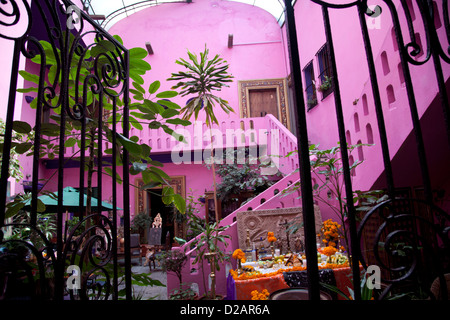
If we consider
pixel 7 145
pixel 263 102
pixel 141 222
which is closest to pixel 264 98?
pixel 263 102

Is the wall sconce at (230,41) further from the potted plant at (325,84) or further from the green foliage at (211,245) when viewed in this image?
the green foliage at (211,245)

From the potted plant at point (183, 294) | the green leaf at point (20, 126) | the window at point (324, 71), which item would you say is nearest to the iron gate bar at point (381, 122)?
the green leaf at point (20, 126)

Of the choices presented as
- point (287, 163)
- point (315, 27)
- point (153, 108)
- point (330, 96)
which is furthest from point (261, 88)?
point (153, 108)

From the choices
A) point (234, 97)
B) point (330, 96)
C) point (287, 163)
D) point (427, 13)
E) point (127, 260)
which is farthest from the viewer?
point (234, 97)

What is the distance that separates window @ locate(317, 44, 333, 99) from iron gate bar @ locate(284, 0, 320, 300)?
5628 mm

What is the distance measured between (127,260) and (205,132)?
665 cm

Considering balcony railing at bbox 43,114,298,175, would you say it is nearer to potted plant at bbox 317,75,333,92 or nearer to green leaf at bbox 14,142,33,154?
potted plant at bbox 317,75,333,92

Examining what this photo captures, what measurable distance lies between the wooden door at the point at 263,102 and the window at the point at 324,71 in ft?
7.92

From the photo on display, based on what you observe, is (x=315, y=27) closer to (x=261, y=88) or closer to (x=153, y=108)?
(x=261, y=88)

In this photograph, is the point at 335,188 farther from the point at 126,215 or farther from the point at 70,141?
the point at 70,141

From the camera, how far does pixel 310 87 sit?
735 cm

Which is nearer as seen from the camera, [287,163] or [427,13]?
[427,13]

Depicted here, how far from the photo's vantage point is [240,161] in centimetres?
741

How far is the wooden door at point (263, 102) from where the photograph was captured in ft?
29.3
